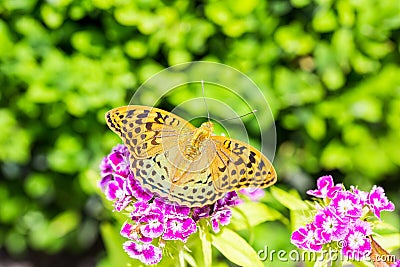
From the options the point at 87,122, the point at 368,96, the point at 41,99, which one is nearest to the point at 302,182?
the point at 368,96

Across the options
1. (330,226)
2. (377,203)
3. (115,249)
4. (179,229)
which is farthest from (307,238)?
(115,249)

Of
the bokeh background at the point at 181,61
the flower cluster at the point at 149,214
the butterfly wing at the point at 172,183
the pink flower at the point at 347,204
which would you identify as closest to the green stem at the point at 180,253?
the flower cluster at the point at 149,214

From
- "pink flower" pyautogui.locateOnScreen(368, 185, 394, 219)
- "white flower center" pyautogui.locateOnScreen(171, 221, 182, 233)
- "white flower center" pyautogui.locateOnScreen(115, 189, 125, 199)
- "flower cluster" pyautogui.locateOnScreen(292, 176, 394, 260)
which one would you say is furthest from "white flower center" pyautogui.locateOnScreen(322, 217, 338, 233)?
"white flower center" pyautogui.locateOnScreen(115, 189, 125, 199)

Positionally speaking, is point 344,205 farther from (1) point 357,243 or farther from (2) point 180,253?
(2) point 180,253

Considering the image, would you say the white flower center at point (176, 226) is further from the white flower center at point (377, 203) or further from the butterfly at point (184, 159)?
the white flower center at point (377, 203)

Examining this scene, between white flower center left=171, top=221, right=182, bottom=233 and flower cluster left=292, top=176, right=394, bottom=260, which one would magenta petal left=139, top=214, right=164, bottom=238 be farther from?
flower cluster left=292, top=176, right=394, bottom=260

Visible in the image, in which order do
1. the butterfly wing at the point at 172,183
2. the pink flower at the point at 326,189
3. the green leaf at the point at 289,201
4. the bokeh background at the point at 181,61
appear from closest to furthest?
1. the butterfly wing at the point at 172,183
2. the pink flower at the point at 326,189
3. the green leaf at the point at 289,201
4. the bokeh background at the point at 181,61

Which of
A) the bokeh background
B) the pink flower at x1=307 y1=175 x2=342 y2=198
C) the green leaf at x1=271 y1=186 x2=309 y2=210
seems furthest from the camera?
the bokeh background

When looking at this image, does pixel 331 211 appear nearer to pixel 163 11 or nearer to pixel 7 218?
pixel 163 11
